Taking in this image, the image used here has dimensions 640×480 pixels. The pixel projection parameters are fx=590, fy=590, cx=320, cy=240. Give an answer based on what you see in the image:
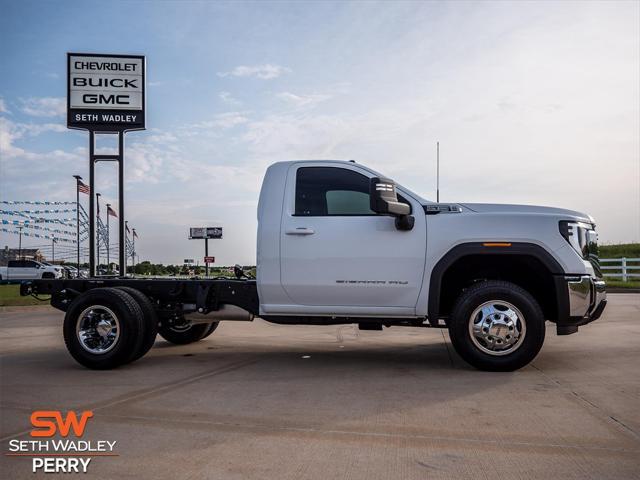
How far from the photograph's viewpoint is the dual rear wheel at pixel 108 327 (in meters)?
6.18

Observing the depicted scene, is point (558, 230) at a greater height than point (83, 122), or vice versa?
point (83, 122)

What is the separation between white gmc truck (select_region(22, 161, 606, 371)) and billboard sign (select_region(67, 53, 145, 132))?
9.25m

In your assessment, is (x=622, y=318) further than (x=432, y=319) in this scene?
Yes

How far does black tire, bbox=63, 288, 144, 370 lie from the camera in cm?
618

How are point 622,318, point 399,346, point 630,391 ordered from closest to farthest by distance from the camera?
1. point 630,391
2. point 399,346
3. point 622,318

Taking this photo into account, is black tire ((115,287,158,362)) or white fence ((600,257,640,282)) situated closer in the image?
black tire ((115,287,158,362))

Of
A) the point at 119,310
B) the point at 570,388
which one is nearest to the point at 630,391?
the point at 570,388

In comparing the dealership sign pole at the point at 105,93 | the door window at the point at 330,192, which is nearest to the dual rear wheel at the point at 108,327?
the door window at the point at 330,192

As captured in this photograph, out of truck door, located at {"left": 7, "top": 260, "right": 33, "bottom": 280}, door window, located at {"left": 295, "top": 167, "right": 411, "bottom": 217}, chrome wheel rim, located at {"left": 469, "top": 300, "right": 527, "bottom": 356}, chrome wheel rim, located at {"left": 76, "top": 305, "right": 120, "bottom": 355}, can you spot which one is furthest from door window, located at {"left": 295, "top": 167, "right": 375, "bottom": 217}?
truck door, located at {"left": 7, "top": 260, "right": 33, "bottom": 280}

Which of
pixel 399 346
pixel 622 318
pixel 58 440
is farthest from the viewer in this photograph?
pixel 622 318

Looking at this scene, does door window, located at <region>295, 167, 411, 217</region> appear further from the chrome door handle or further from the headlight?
the headlight

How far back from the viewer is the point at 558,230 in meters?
5.80

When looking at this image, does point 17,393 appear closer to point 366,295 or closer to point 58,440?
point 58,440

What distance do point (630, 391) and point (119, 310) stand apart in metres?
4.90
